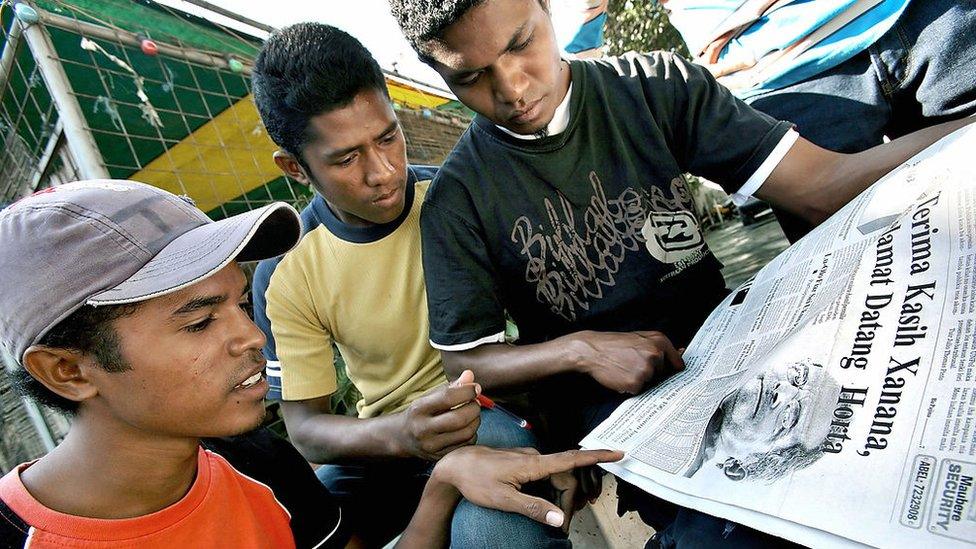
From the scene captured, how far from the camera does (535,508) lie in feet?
2.29

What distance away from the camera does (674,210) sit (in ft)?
3.34

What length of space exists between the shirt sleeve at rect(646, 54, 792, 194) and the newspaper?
0.67 feet

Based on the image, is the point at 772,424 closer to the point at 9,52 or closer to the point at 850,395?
the point at 850,395

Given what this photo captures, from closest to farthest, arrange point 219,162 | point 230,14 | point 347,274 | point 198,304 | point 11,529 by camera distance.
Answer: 1. point 11,529
2. point 198,304
3. point 347,274
4. point 230,14
5. point 219,162

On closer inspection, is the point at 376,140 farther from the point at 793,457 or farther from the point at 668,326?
the point at 793,457

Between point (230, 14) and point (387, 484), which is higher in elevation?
point (230, 14)

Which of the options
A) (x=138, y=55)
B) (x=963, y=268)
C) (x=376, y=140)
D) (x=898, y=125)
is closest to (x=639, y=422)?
(x=963, y=268)

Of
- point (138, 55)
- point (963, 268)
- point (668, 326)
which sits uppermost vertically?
point (138, 55)

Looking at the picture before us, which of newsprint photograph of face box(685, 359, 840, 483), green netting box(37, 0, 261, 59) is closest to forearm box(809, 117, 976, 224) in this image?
newsprint photograph of face box(685, 359, 840, 483)

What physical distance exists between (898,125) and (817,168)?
19.1 inches

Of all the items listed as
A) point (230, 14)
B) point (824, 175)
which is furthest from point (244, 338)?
point (230, 14)

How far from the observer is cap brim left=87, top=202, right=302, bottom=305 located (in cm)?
Result: 69

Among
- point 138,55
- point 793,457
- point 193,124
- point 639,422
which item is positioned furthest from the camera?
point 193,124

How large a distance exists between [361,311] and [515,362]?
1.54 ft
